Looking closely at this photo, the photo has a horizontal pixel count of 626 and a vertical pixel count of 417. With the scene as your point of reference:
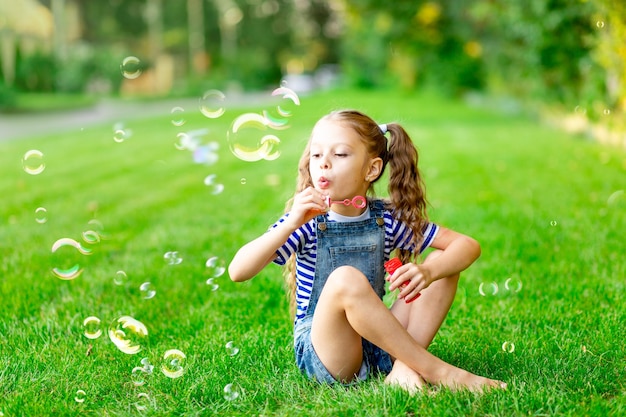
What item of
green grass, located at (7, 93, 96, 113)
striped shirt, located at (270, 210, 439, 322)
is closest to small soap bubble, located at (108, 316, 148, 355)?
striped shirt, located at (270, 210, 439, 322)

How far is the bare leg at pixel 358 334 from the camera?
2.49 m

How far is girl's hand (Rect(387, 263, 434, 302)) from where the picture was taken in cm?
249

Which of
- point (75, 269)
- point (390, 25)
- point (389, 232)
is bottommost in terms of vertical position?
point (390, 25)

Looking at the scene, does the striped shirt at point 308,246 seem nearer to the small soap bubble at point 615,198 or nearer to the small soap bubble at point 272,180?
the small soap bubble at point 615,198

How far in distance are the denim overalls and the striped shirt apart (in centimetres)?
3

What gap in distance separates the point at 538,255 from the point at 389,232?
2044 millimetres

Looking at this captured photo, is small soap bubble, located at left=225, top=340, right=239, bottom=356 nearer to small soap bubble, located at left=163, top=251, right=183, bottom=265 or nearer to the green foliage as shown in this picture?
small soap bubble, located at left=163, top=251, right=183, bottom=265

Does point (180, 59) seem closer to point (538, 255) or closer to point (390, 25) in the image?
point (390, 25)

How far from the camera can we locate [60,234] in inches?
212

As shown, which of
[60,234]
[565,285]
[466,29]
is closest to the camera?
[565,285]

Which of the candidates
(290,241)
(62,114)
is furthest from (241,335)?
(62,114)

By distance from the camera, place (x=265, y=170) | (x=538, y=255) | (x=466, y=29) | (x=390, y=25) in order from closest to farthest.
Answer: (x=538, y=255) → (x=265, y=170) → (x=466, y=29) → (x=390, y=25)

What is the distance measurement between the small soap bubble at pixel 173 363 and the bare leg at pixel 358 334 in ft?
1.64

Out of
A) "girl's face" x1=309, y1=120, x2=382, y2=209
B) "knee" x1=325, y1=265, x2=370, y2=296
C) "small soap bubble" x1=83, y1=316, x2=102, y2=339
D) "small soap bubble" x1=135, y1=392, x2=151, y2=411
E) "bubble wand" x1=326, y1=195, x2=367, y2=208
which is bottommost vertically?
"small soap bubble" x1=83, y1=316, x2=102, y2=339
